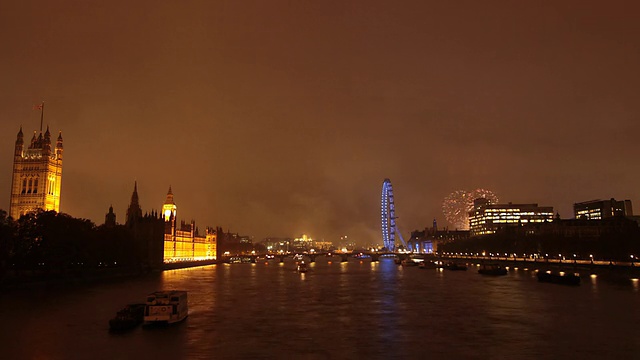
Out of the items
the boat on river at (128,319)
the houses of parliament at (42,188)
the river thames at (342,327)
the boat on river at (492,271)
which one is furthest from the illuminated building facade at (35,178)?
the boat on river at (128,319)

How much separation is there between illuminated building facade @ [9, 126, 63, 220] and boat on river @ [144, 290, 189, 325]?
14078 centimetres

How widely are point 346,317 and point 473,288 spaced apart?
3900cm

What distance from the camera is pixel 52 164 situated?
7047 inches

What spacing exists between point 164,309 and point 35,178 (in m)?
152

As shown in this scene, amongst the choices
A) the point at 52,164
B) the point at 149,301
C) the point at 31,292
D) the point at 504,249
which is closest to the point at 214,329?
the point at 149,301

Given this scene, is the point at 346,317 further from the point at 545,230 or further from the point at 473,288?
the point at 545,230

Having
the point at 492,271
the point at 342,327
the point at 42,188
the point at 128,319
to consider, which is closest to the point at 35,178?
the point at 42,188

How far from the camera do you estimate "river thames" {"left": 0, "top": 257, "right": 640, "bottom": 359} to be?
35.0m

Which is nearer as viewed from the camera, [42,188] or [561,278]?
[561,278]

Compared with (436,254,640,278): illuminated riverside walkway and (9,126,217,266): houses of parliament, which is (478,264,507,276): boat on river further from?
(9,126,217,266): houses of parliament

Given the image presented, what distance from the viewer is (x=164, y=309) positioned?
44062mm

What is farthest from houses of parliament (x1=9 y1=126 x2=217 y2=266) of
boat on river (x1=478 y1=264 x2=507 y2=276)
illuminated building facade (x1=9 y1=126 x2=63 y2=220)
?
boat on river (x1=478 y1=264 x2=507 y2=276)

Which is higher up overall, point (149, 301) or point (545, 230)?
point (545, 230)

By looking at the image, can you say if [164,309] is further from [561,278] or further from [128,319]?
[561,278]
